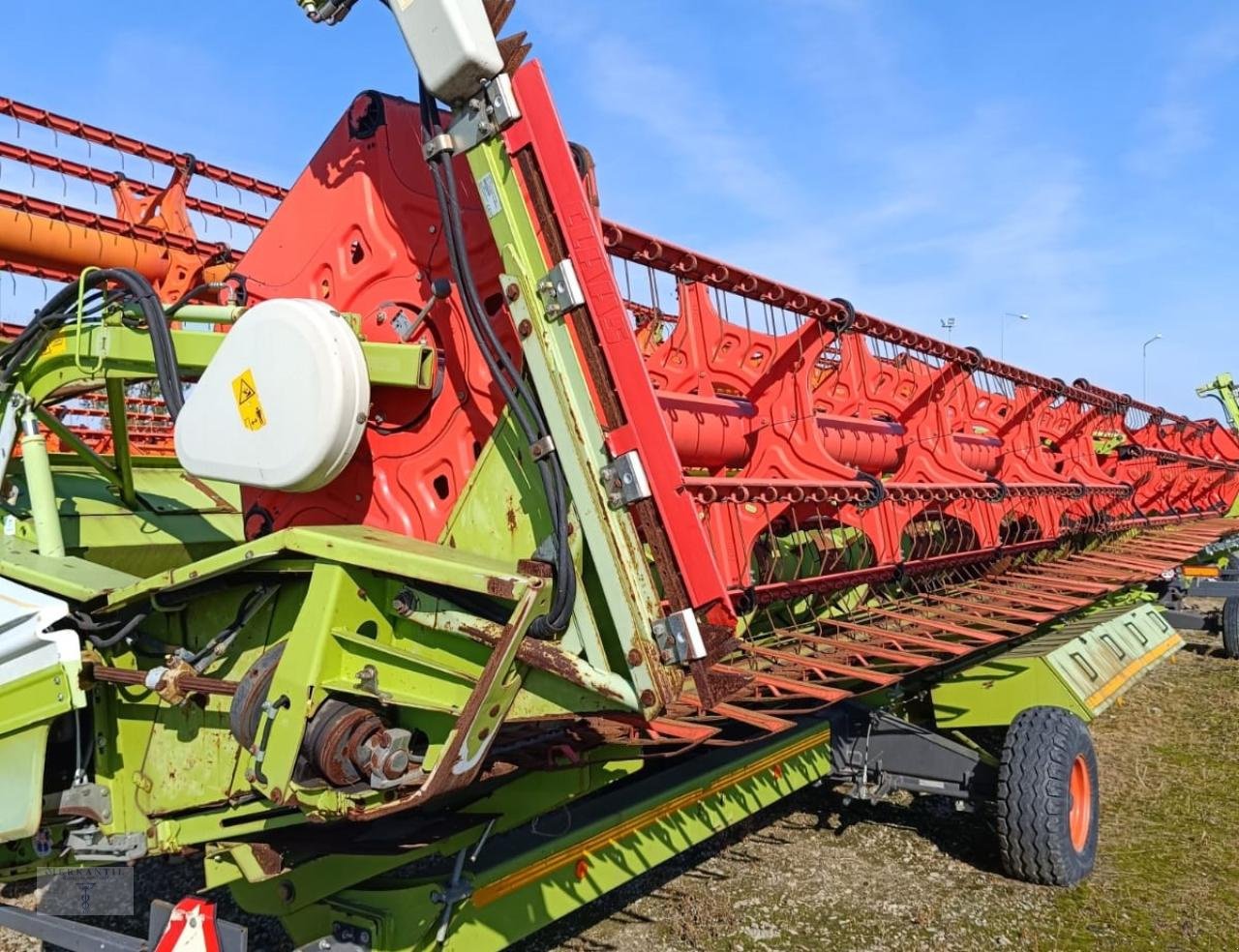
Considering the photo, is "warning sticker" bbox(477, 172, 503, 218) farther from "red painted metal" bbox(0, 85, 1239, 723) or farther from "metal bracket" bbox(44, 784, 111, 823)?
"metal bracket" bbox(44, 784, 111, 823)

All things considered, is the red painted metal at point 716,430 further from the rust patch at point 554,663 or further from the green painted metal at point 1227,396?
the green painted metal at point 1227,396

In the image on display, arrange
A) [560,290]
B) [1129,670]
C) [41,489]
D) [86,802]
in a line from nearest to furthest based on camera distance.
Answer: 1. [560,290]
2. [86,802]
3. [41,489]
4. [1129,670]

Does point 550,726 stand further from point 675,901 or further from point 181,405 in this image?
point 675,901

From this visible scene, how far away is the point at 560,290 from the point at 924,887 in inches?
143

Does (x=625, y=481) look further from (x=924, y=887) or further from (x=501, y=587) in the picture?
(x=924, y=887)

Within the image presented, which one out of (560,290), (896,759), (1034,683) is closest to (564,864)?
(560,290)

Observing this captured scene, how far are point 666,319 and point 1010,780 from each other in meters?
2.73

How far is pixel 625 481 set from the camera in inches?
89.9

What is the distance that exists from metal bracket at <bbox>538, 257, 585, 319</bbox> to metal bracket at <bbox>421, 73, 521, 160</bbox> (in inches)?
14.5

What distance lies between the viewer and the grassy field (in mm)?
4109

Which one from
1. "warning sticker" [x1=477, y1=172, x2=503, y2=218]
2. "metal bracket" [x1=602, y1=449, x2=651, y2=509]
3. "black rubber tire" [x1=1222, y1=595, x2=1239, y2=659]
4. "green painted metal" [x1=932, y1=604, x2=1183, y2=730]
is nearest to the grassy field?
"green painted metal" [x1=932, y1=604, x2=1183, y2=730]

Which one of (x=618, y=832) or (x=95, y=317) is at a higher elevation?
(x=95, y=317)

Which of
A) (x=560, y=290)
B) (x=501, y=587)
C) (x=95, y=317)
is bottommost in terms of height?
(x=501, y=587)

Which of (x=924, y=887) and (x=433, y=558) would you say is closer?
(x=433, y=558)
